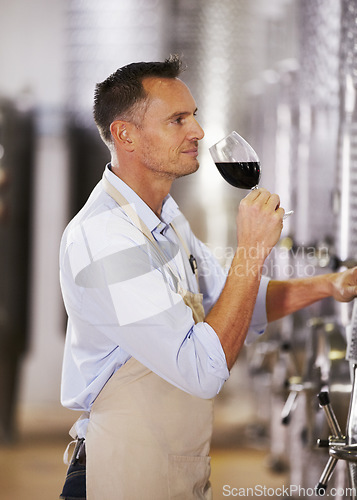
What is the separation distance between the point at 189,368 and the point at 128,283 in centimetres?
17

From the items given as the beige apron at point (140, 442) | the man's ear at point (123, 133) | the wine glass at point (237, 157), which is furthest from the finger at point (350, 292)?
the man's ear at point (123, 133)

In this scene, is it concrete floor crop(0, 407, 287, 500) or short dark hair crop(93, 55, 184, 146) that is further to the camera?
concrete floor crop(0, 407, 287, 500)

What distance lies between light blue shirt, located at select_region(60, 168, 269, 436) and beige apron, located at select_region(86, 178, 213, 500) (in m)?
0.04

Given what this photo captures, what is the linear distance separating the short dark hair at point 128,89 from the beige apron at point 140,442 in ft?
0.72

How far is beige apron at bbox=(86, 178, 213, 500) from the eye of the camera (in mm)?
1349

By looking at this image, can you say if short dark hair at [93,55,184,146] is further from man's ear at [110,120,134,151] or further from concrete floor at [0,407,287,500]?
concrete floor at [0,407,287,500]

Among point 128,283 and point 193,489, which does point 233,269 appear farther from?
point 193,489

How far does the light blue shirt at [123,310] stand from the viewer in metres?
1.21

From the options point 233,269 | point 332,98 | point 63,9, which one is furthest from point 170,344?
point 63,9

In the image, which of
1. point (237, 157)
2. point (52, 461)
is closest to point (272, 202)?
point (237, 157)

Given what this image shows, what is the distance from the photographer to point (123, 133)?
144 centimetres

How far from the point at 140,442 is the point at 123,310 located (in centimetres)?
27

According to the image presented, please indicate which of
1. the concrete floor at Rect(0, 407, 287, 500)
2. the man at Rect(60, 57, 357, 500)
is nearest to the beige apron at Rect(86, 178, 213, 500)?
the man at Rect(60, 57, 357, 500)

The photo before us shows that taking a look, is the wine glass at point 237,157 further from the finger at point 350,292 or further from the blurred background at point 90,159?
the blurred background at point 90,159
